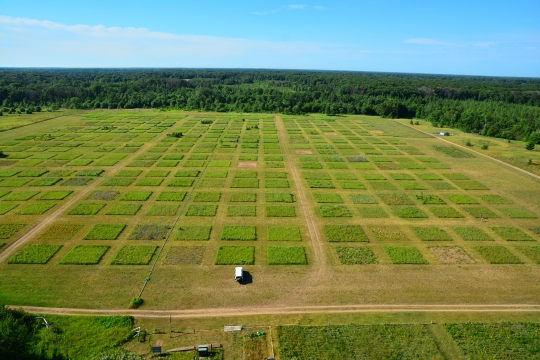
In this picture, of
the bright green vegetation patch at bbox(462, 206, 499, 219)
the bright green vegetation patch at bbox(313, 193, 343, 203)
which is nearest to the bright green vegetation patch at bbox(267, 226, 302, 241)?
the bright green vegetation patch at bbox(313, 193, 343, 203)

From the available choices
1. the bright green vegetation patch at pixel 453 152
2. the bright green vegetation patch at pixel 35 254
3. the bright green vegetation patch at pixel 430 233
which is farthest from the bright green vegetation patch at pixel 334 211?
the bright green vegetation patch at pixel 453 152

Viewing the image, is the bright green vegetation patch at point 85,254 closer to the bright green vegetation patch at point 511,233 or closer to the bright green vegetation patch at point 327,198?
the bright green vegetation patch at point 327,198

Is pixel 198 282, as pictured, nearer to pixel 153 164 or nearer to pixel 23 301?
pixel 23 301

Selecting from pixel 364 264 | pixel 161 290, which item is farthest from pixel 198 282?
pixel 364 264

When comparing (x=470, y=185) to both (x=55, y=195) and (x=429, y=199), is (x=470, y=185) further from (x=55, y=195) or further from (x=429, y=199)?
(x=55, y=195)

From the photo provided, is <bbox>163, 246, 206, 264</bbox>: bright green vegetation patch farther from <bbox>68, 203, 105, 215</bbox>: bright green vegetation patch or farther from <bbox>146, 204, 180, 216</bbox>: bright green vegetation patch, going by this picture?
<bbox>68, 203, 105, 215</bbox>: bright green vegetation patch
